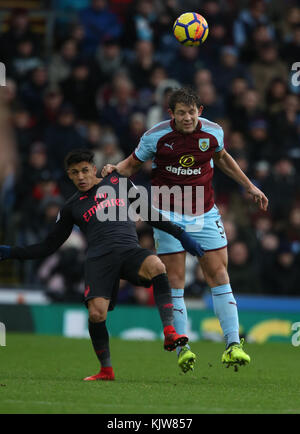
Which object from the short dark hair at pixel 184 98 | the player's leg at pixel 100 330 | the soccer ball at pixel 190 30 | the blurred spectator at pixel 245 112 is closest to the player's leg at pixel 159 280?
the player's leg at pixel 100 330

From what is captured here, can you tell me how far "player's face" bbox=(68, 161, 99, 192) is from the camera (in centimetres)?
809

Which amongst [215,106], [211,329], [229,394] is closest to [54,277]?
[211,329]

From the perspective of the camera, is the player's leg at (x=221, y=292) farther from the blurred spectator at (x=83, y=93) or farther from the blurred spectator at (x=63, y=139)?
the blurred spectator at (x=83, y=93)

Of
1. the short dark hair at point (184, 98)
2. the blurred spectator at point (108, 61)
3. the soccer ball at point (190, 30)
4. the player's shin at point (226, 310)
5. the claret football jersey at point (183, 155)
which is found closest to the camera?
the short dark hair at point (184, 98)

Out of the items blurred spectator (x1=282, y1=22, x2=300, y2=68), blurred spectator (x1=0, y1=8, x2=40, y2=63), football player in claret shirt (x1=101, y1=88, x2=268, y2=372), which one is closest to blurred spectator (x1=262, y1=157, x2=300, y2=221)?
blurred spectator (x1=282, y1=22, x2=300, y2=68)

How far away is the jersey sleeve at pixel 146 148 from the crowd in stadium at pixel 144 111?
19.1 feet

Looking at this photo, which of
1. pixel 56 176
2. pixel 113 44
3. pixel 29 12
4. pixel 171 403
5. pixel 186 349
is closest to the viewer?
pixel 171 403

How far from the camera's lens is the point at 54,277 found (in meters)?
14.5

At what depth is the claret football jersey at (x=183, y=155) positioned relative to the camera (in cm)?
846

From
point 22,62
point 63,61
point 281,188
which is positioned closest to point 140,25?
point 63,61

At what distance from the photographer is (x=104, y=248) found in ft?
26.5

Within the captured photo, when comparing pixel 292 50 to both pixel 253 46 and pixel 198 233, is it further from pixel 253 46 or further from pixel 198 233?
pixel 198 233
